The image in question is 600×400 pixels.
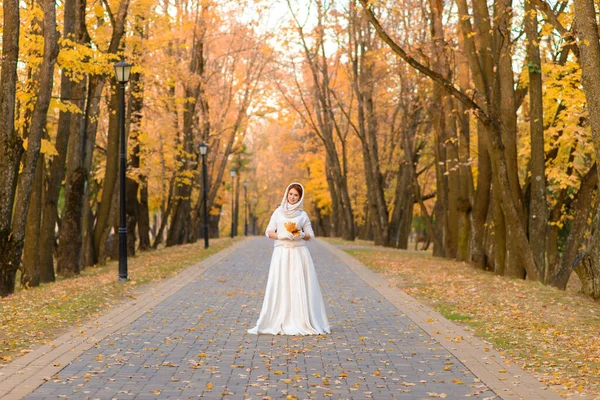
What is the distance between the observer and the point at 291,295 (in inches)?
493

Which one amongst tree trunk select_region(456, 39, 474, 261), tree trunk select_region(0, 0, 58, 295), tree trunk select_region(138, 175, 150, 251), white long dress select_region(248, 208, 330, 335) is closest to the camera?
white long dress select_region(248, 208, 330, 335)

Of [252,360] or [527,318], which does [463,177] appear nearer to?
[527,318]

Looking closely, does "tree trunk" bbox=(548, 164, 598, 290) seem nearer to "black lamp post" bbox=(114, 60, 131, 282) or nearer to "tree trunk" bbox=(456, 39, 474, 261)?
"tree trunk" bbox=(456, 39, 474, 261)

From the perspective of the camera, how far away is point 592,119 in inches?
530

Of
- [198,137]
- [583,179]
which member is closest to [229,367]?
[583,179]

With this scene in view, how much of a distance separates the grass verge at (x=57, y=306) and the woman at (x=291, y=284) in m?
2.82

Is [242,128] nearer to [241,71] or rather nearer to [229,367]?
[241,71]

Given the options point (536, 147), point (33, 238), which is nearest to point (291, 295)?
point (33, 238)

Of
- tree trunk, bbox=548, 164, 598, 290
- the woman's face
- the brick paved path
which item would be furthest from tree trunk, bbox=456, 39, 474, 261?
the woman's face

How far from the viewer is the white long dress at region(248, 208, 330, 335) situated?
40.7ft

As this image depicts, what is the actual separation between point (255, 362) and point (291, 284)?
9.01ft

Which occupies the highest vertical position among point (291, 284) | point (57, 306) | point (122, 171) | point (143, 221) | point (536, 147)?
point (536, 147)

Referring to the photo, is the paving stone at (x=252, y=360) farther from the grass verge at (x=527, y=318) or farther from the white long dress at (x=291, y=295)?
the grass verge at (x=527, y=318)

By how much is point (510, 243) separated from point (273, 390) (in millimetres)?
14467
